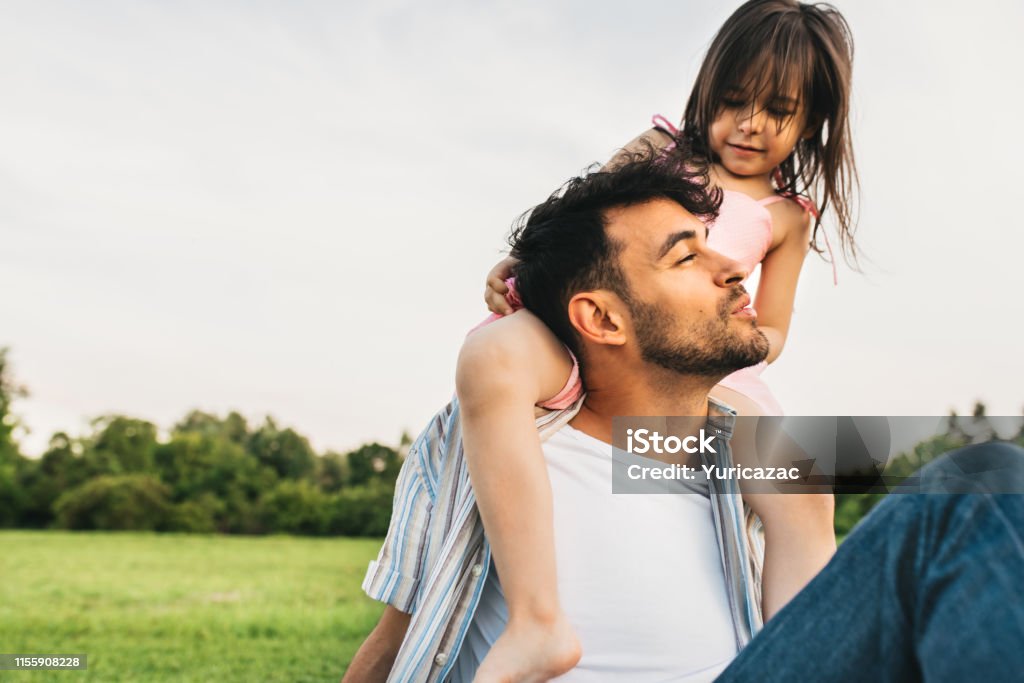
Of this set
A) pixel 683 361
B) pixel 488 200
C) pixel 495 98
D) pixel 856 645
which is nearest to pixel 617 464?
pixel 683 361

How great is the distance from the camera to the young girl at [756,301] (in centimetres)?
173

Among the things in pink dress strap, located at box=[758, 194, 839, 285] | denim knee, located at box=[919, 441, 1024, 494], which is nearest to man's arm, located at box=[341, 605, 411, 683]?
denim knee, located at box=[919, 441, 1024, 494]

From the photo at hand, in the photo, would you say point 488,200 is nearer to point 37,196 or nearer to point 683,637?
point 683,637

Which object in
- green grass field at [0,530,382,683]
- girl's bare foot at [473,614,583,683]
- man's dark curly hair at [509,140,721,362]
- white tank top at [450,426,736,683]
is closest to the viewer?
girl's bare foot at [473,614,583,683]

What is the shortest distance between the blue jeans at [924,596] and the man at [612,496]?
2.34 ft

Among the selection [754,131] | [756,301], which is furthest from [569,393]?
[754,131]

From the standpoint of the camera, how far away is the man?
1.89 meters

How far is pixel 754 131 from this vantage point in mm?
2900

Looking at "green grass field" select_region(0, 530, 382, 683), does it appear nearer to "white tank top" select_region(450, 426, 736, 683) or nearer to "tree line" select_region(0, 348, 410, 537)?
"white tank top" select_region(450, 426, 736, 683)

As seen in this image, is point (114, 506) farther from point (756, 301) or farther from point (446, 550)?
point (446, 550)

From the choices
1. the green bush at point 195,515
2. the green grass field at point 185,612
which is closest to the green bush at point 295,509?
the green bush at point 195,515

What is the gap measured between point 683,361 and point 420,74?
10608mm

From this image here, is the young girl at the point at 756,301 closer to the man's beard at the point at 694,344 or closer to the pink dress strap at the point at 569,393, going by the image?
the pink dress strap at the point at 569,393

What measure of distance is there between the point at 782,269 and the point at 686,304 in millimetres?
1112
